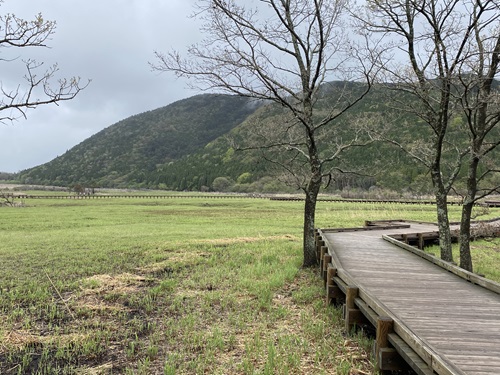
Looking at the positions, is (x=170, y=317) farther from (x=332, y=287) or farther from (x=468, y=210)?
(x=468, y=210)

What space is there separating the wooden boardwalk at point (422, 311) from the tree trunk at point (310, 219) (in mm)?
2191

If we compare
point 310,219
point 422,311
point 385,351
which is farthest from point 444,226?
point 385,351

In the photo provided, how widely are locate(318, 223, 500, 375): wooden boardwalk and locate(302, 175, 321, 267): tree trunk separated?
2191mm

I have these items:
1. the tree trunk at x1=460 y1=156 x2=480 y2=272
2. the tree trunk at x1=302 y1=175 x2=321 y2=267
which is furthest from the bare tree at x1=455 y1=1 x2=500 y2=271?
the tree trunk at x1=302 y1=175 x2=321 y2=267

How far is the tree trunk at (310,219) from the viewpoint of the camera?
1261 centimetres

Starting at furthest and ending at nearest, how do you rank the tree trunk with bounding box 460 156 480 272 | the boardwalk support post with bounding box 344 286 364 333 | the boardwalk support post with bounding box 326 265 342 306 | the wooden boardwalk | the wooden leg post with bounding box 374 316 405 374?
the tree trunk with bounding box 460 156 480 272, the boardwalk support post with bounding box 326 265 342 306, the boardwalk support post with bounding box 344 286 364 333, the wooden leg post with bounding box 374 316 405 374, the wooden boardwalk

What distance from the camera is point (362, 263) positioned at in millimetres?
10289

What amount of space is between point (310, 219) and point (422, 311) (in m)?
6.92

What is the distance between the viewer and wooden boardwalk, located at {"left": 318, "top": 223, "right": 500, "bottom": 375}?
Result: 4.28m

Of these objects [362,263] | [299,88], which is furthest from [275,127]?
[362,263]

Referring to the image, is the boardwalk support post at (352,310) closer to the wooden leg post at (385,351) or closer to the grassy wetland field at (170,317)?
the grassy wetland field at (170,317)

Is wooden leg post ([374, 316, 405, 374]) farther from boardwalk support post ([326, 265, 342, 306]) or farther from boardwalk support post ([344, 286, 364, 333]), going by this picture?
boardwalk support post ([326, 265, 342, 306])

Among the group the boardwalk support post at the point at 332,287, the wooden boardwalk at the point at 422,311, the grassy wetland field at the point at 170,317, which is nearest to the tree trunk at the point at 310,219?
the grassy wetland field at the point at 170,317

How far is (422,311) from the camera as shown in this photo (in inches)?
238
